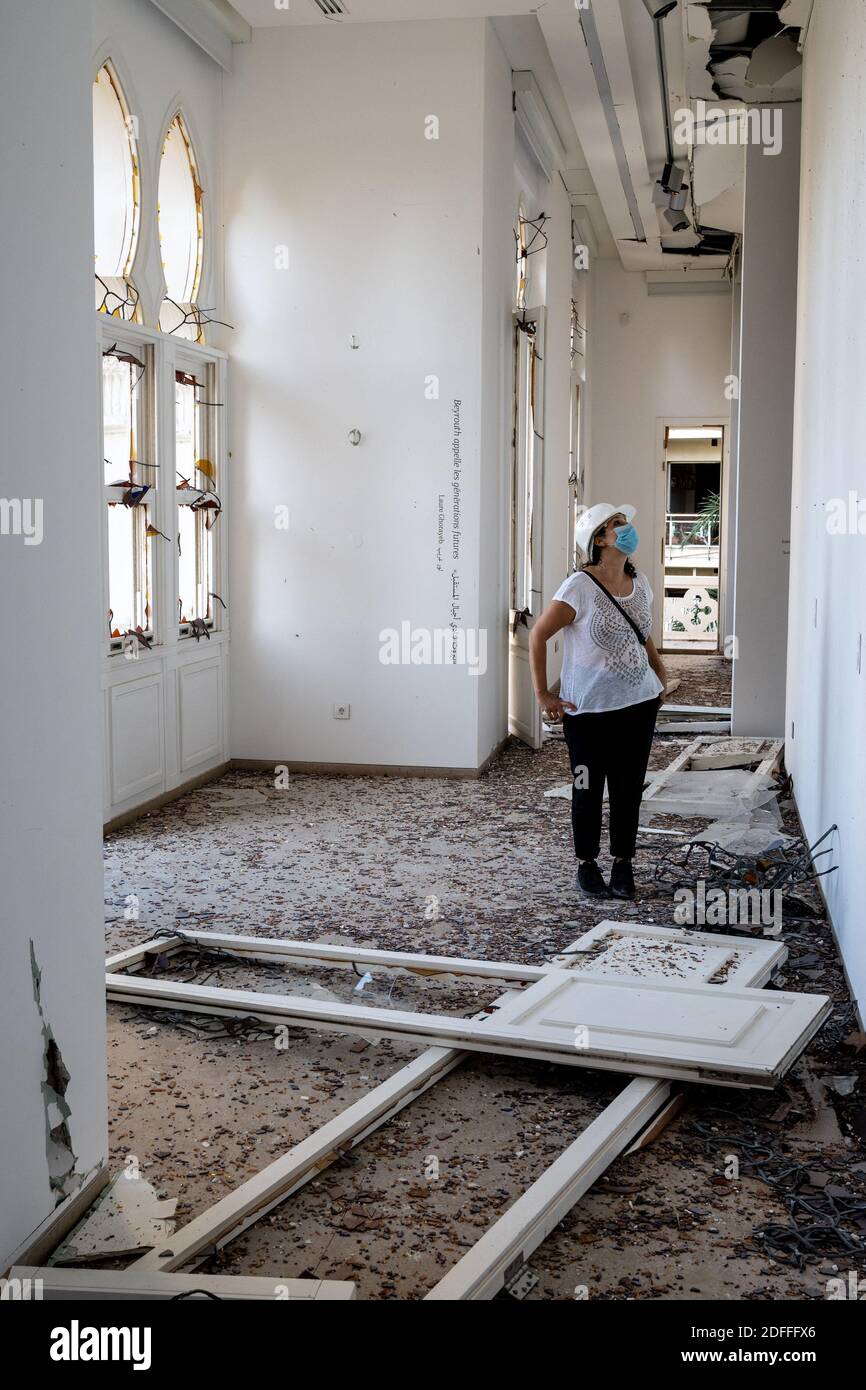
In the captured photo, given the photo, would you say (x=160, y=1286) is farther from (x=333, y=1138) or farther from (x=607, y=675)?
(x=607, y=675)

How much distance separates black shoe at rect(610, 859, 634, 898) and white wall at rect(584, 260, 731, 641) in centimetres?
1015

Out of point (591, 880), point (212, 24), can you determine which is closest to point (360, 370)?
point (212, 24)

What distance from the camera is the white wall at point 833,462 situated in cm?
410

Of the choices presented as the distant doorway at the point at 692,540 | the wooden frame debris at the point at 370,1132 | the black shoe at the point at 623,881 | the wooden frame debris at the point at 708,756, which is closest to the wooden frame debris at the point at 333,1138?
the wooden frame debris at the point at 370,1132

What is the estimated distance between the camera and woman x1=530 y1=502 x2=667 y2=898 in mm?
4945

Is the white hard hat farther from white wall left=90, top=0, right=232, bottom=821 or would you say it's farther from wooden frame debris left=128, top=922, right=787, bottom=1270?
white wall left=90, top=0, right=232, bottom=821

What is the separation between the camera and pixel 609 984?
384 cm

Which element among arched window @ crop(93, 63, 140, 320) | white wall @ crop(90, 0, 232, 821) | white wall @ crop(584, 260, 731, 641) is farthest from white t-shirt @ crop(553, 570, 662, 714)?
white wall @ crop(584, 260, 731, 641)

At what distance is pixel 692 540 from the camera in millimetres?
15617

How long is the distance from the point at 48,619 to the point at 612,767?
2958 millimetres

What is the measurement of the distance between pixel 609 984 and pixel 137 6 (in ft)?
17.5

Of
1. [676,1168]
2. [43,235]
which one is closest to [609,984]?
[676,1168]
